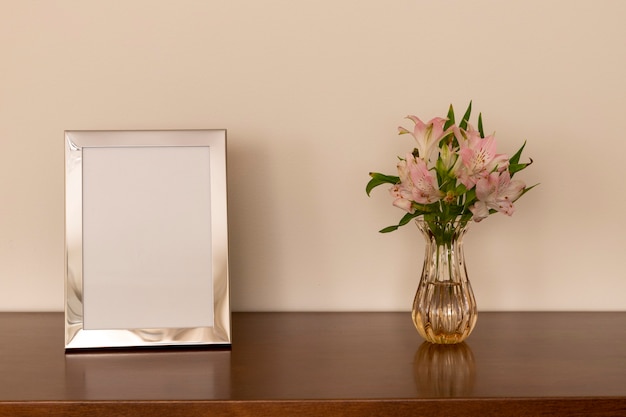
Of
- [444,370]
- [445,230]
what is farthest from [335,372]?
[445,230]

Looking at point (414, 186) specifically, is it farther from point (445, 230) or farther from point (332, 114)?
point (332, 114)

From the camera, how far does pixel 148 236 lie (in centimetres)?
110

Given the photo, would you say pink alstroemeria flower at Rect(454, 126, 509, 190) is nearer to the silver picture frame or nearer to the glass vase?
the glass vase

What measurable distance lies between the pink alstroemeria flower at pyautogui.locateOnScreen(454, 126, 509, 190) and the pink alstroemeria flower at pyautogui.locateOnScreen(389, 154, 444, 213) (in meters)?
0.04

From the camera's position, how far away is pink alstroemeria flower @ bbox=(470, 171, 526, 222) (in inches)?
40.9

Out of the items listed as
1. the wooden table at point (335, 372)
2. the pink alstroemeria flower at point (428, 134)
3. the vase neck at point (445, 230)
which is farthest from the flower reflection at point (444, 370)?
the pink alstroemeria flower at point (428, 134)

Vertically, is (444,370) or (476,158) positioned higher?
(476,158)

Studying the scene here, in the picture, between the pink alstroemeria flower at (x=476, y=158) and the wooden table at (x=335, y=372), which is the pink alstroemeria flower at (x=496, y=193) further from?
the wooden table at (x=335, y=372)

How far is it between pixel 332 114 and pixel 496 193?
36cm

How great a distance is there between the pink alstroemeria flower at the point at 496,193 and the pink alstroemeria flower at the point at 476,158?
0.01 m

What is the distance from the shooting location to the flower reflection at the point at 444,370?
0.87 metres

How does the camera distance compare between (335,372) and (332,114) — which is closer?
(335,372)

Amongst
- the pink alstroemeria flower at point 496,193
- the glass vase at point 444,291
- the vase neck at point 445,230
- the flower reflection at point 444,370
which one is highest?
the pink alstroemeria flower at point 496,193

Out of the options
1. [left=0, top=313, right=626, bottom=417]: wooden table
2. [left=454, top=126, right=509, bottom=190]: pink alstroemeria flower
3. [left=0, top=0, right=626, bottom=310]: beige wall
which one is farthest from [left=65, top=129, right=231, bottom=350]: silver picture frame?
[left=454, top=126, right=509, bottom=190]: pink alstroemeria flower
